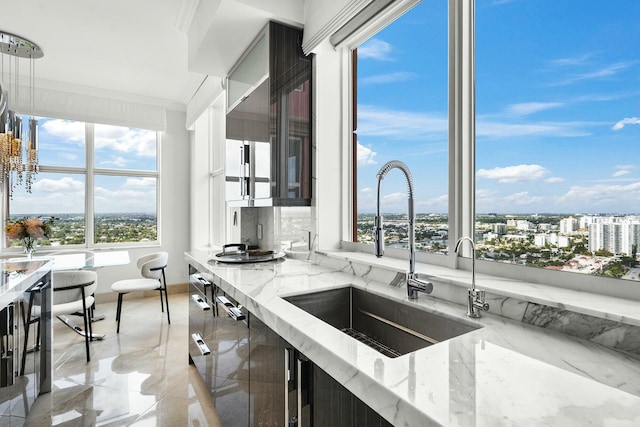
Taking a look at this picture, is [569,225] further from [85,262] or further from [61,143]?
[61,143]

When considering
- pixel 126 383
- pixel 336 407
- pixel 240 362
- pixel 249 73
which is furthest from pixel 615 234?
pixel 126 383

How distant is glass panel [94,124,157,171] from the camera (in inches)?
184

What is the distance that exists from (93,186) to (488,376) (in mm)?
5339

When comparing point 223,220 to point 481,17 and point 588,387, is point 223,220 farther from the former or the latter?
point 588,387

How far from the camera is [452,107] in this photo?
4.87 ft

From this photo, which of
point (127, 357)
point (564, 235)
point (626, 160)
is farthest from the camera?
point (127, 357)

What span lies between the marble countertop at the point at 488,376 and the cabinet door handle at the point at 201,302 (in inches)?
38.5

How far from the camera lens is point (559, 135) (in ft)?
3.88

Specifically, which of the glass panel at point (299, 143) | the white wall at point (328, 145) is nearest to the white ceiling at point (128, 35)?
the white wall at point (328, 145)

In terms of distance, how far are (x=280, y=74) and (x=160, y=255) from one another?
2720mm

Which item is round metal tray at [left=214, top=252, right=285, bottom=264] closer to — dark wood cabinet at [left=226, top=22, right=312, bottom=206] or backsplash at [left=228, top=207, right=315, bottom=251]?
backsplash at [left=228, top=207, right=315, bottom=251]

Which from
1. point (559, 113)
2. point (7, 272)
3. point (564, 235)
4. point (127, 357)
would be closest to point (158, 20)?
point (7, 272)

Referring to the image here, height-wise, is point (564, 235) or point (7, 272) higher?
point (564, 235)

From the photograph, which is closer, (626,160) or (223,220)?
(626,160)
